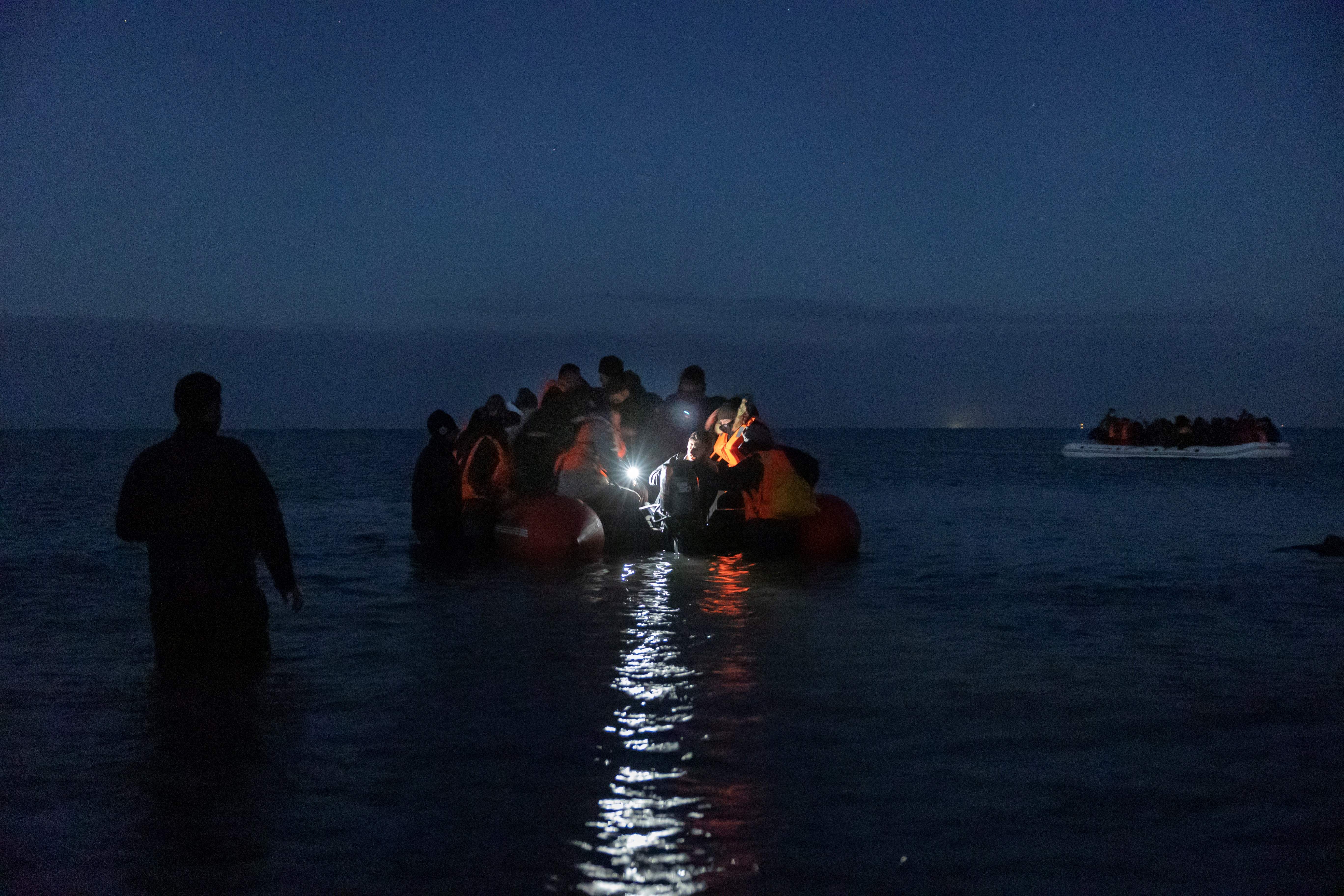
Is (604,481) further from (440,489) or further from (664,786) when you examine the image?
(664,786)

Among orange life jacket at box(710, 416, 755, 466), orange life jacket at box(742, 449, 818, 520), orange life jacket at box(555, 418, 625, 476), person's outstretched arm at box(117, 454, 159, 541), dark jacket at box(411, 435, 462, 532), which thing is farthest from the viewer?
dark jacket at box(411, 435, 462, 532)

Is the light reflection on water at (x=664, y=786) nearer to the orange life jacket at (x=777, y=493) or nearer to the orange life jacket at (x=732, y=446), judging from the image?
the orange life jacket at (x=777, y=493)

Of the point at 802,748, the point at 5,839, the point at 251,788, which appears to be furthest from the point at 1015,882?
the point at 5,839

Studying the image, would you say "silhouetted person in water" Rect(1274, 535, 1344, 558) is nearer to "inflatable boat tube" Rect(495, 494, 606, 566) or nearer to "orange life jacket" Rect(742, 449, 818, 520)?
"orange life jacket" Rect(742, 449, 818, 520)

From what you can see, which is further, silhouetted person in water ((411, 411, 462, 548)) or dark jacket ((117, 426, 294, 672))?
silhouetted person in water ((411, 411, 462, 548))

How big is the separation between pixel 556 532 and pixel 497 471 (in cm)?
198

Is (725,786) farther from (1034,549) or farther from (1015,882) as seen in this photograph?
(1034,549)

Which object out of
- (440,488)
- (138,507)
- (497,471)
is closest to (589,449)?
(497,471)

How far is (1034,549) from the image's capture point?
18.7 m

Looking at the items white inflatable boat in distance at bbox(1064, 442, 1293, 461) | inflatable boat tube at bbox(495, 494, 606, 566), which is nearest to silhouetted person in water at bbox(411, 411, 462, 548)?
inflatable boat tube at bbox(495, 494, 606, 566)

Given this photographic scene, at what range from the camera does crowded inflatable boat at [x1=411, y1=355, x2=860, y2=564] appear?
47.4ft

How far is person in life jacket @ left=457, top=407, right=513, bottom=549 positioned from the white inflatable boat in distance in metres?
50.0

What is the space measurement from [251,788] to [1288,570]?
13972mm

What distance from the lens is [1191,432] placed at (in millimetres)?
60594
